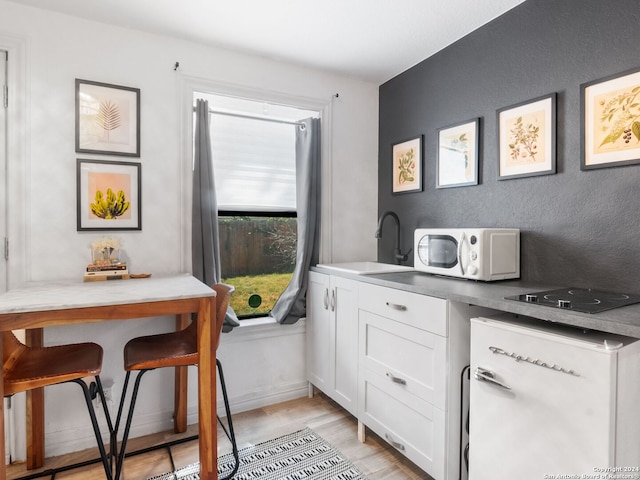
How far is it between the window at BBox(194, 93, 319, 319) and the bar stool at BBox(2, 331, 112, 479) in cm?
111

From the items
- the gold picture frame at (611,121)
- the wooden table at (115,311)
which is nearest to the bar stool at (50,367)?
the wooden table at (115,311)

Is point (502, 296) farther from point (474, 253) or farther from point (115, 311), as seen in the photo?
point (115, 311)

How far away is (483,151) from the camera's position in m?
2.23

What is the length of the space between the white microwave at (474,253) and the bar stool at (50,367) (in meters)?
1.74

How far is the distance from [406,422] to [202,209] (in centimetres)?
172

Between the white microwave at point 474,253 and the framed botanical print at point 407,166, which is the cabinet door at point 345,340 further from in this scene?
the framed botanical print at point 407,166

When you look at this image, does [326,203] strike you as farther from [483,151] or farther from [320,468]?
[320,468]

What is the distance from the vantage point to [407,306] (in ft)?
6.02

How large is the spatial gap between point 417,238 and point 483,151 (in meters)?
0.66

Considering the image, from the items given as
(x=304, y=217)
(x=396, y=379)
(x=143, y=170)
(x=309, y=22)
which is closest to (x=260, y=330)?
(x=304, y=217)

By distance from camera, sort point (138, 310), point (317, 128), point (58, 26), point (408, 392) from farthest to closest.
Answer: point (317, 128) → point (58, 26) → point (408, 392) → point (138, 310)

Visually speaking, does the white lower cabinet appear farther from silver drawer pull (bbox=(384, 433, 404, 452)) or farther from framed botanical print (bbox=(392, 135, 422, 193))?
framed botanical print (bbox=(392, 135, 422, 193))

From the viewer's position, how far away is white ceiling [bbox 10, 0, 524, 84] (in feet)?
6.59

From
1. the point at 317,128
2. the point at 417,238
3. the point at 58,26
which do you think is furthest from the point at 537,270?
the point at 58,26
